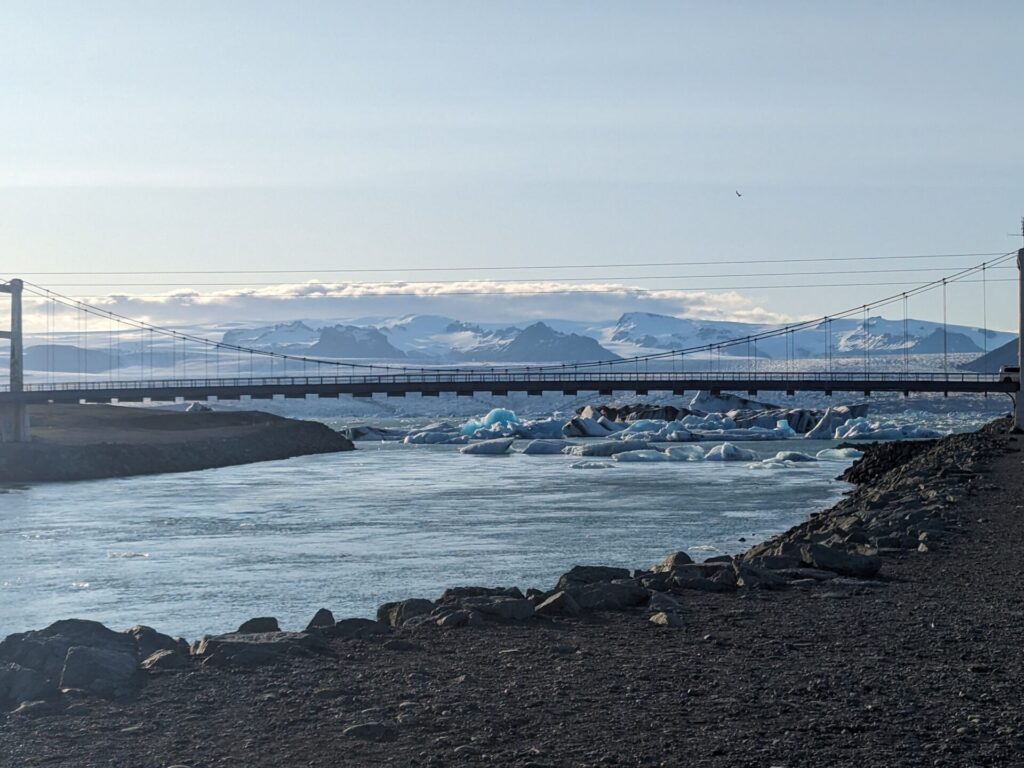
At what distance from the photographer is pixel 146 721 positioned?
9539 mm

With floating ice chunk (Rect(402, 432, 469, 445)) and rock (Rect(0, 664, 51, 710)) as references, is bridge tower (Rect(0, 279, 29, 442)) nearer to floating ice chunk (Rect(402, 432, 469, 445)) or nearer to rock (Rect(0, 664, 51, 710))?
floating ice chunk (Rect(402, 432, 469, 445))

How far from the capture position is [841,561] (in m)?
16.4

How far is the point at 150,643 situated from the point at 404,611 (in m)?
2.89

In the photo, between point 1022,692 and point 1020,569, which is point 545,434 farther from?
point 1022,692

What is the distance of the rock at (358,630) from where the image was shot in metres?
12.9

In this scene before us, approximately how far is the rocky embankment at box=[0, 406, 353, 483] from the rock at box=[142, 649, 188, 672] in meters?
49.3

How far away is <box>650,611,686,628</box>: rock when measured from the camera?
13.0m

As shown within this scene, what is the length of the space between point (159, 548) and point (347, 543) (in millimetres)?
4057

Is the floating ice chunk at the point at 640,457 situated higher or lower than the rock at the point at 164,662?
lower

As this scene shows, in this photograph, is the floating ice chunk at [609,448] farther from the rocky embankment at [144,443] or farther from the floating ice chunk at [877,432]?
the floating ice chunk at [877,432]

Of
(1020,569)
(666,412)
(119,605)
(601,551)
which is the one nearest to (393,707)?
(1020,569)

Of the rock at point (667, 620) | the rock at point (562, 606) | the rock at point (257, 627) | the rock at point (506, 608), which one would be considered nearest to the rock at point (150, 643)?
the rock at point (257, 627)

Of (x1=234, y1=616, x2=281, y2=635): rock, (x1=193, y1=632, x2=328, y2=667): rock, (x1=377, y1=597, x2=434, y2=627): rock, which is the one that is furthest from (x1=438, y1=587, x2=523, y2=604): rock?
(x1=193, y1=632, x2=328, y2=667): rock

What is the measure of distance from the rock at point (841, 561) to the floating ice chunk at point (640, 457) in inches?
2134
